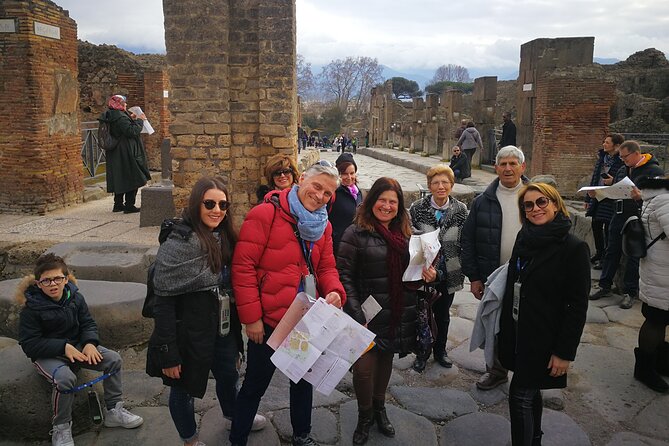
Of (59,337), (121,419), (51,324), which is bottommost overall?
(121,419)

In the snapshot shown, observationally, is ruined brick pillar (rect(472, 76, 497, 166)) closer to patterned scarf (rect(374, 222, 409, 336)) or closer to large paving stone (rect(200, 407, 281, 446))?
patterned scarf (rect(374, 222, 409, 336))

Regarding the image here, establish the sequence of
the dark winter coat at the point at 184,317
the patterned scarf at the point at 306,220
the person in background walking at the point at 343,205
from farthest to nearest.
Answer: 1. the person in background walking at the point at 343,205
2. the patterned scarf at the point at 306,220
3. the dark winter coat at the point at 184,317

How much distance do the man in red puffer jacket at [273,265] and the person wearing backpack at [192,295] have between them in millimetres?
129

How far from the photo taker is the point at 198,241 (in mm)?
2889

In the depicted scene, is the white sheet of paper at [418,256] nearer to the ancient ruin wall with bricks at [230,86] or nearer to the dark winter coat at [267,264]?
the dark winter coat at [267,264]

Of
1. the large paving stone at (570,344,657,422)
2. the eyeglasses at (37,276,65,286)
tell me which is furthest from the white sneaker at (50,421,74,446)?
the large paving stone at (570,344,657,422)

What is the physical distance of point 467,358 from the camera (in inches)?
192

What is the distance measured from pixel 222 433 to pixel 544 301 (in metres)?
2.23

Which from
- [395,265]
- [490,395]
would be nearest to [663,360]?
[490,395]

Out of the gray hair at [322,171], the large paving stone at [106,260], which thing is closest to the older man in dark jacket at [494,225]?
the gray hair at [322,171]

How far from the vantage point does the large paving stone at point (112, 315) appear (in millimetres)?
4785

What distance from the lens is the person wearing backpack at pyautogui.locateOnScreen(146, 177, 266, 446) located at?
2.82m

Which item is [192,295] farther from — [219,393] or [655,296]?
[655,296]

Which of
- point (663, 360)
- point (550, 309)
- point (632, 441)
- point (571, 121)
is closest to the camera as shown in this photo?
point (550, 309)
